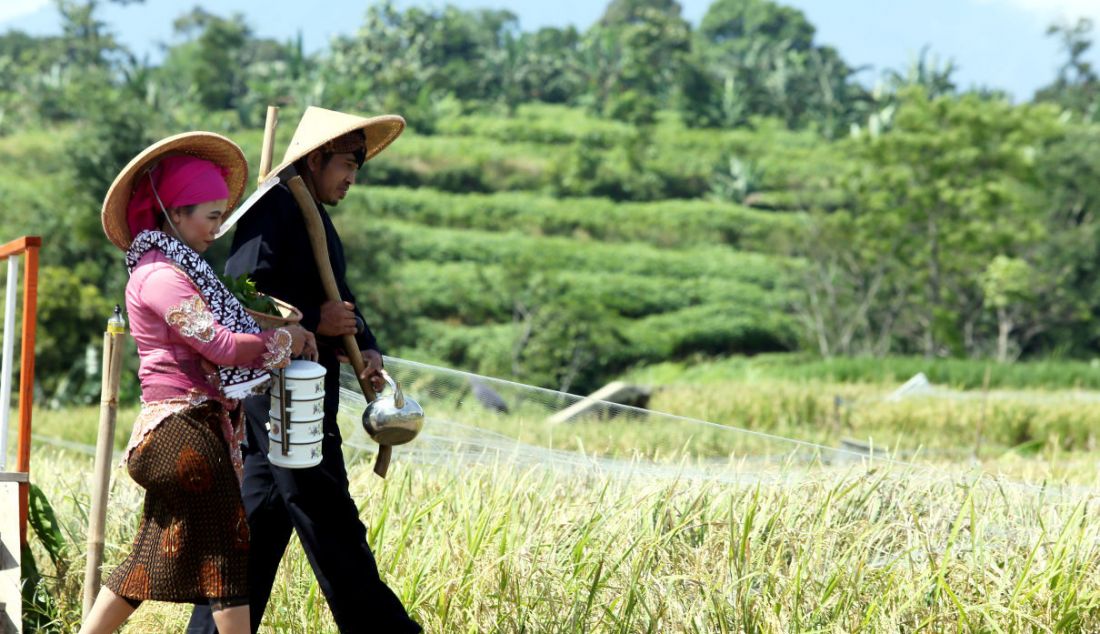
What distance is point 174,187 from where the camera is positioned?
2.70 meters

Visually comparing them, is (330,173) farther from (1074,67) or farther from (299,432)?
(1074,67)

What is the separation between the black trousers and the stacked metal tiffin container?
0.10 metres

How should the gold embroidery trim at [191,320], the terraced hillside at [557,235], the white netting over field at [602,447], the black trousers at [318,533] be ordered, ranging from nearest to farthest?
the gold embroidery trim at [191,320]
the black trousers at [318,533]
the white netting over field at [602,447]
the terraced hillside at [557,235]

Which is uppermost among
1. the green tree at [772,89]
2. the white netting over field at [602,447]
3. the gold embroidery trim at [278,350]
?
the green tree at [772,89]

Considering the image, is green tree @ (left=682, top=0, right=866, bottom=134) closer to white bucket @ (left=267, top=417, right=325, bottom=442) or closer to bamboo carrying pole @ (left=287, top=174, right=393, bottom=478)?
bamboo carrying pole @ (left=287, top=174, right=393, bottom=478)

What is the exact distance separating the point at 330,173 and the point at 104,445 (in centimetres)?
89

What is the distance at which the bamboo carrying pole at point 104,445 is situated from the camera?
124 inches

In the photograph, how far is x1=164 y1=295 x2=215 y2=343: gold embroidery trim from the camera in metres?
2.58

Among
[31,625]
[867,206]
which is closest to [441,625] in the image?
[31,625]

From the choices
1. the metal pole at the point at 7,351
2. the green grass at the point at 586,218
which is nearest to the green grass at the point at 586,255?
the green grass at the point at 586,218

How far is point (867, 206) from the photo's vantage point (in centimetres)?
2409

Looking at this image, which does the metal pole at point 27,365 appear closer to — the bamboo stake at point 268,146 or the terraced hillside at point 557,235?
the bamboo stake at point 268,146

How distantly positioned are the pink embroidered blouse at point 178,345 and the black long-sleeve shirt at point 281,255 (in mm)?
291

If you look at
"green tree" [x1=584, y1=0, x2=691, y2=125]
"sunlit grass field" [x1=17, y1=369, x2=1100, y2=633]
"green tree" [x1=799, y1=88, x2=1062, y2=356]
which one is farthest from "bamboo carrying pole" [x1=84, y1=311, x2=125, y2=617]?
"green tree" [x1=584, y1=0, x2=691, y2=125]
